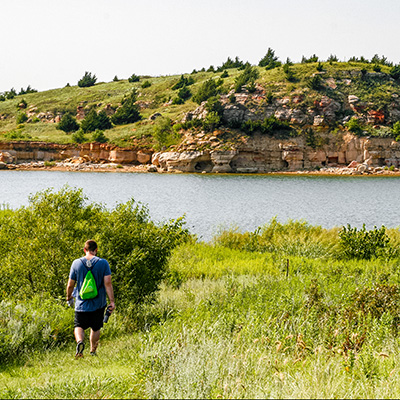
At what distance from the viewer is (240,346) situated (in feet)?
20.9

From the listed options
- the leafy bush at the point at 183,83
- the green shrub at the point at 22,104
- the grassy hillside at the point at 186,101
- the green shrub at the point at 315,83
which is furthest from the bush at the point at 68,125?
the green shrub at the point at 315,83

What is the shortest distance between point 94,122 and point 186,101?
18525 mm

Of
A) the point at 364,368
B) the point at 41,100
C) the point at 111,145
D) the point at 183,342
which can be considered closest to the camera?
the point at 364,368

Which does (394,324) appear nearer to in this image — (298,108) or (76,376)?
(76,376)

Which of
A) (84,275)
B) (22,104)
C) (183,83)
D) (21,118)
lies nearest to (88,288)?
→ (84,275)

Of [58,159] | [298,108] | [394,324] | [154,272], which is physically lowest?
[394,324]

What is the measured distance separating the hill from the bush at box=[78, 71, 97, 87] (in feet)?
104

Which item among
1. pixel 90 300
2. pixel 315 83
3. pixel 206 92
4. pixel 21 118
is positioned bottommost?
pixel 90 300

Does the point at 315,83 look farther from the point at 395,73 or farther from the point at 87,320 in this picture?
the point at 87,320

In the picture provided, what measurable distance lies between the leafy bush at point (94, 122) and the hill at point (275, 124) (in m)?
0.83

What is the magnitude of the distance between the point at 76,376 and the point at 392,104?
80.8 m

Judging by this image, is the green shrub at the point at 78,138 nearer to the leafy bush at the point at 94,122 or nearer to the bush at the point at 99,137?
the bush at the point at 99,137

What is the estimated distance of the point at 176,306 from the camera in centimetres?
927

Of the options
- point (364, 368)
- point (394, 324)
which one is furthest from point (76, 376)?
point (394, 324)
